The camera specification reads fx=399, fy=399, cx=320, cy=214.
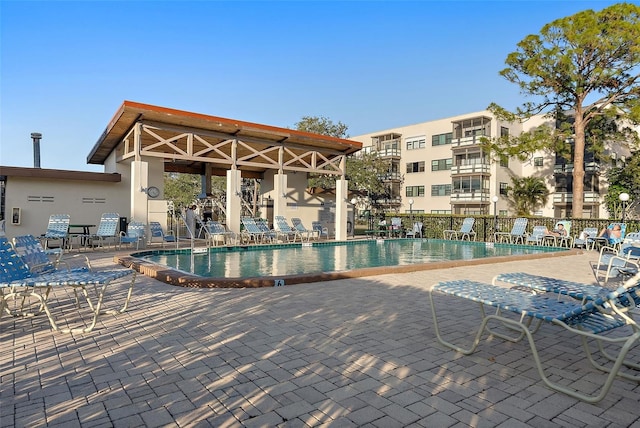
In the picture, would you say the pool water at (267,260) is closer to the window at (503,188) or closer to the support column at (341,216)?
the support column at (341,216)

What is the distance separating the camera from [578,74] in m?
18.4

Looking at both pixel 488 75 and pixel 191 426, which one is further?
pixel 488 75

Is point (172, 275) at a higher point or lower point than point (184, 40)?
lower

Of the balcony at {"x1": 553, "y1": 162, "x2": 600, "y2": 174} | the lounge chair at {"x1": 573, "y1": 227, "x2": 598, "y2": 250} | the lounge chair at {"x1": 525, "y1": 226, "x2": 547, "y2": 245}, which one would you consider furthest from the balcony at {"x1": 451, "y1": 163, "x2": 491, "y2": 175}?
the lounge chair at {"x1": 573, "y1": 227, "x2": 598, "y2": 250}

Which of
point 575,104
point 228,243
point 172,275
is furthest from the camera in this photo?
point 575,104

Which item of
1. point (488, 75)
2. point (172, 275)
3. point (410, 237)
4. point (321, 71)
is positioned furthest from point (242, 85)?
point (172, 275)

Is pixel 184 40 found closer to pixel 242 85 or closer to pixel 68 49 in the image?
pixel 68 49

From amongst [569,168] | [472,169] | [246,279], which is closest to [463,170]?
[472,169]

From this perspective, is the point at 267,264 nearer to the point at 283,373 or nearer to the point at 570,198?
the point at 283,373

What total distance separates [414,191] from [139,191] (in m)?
32.4

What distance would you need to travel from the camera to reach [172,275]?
6199 millimetres

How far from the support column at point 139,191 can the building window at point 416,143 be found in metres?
32.2

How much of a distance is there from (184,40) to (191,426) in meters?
15.0

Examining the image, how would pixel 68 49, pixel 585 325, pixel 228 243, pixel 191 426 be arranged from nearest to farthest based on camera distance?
pixel 191 426 → pixel 585 325 → pixel 68 49 → pixel 228 243
